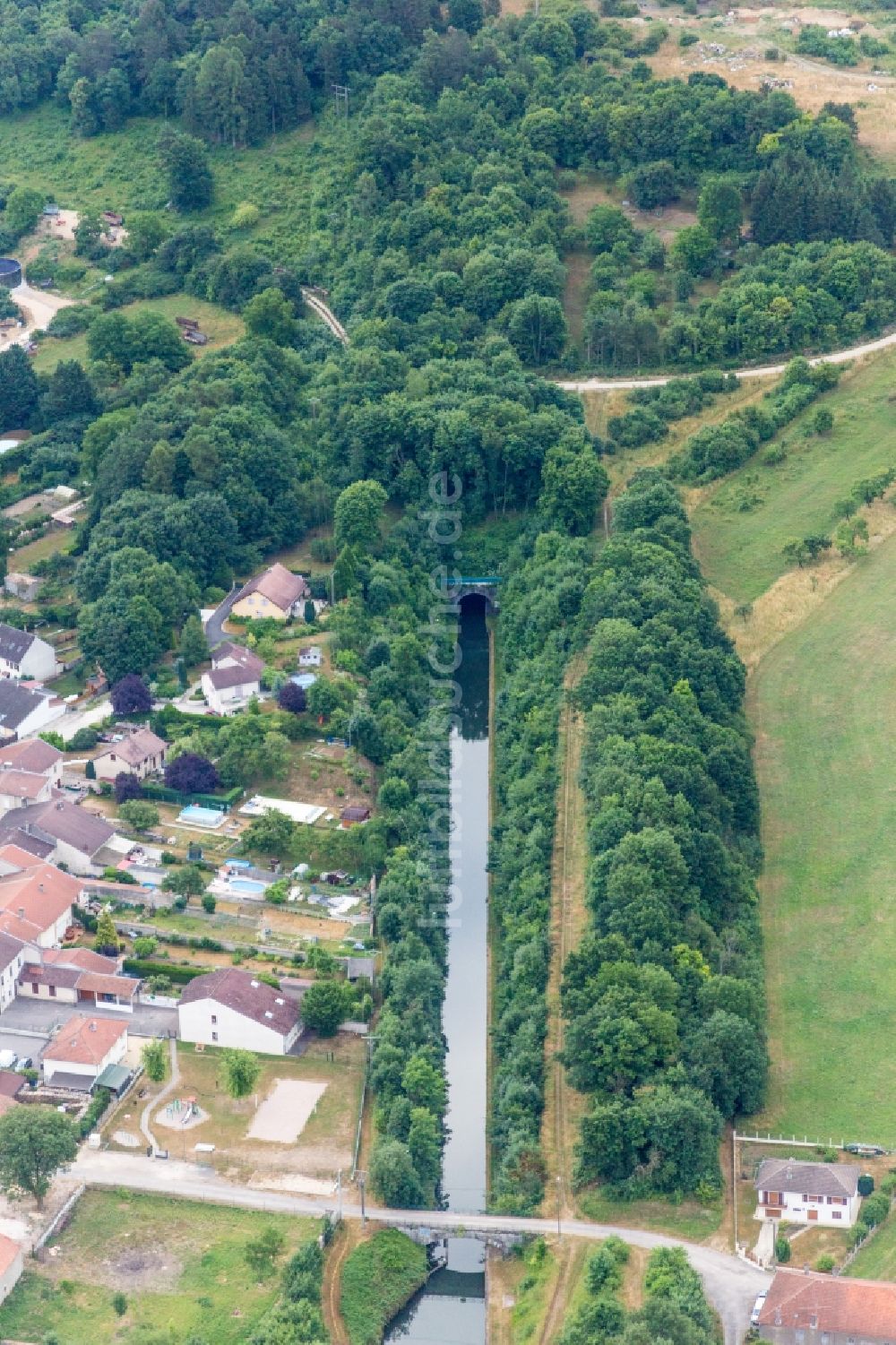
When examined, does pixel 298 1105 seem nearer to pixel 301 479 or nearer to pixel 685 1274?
pixel 685 1274

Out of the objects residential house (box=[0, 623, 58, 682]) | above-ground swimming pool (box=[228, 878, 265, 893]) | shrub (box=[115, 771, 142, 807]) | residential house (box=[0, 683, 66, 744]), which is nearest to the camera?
above-ground swimming pool (box=[228, 878, 265, 893])

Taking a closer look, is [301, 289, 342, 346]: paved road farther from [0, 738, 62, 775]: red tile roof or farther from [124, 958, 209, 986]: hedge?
[124, 958, 209, 986]: hedge

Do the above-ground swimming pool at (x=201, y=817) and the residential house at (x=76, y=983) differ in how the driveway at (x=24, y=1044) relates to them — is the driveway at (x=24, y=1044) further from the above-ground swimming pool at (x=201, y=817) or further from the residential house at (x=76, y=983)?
the above-ground swimming pool at (x=201, y=817)

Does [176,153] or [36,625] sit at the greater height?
[176,153]

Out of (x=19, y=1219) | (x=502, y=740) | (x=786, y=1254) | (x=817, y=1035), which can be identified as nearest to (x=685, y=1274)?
(x=786, y=1254)

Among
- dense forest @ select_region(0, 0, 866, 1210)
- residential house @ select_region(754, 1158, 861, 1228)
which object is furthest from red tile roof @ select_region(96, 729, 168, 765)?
residential house @ select_region(754, 1158, 861, 1228)

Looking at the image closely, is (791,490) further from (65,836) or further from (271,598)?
(65,836)
